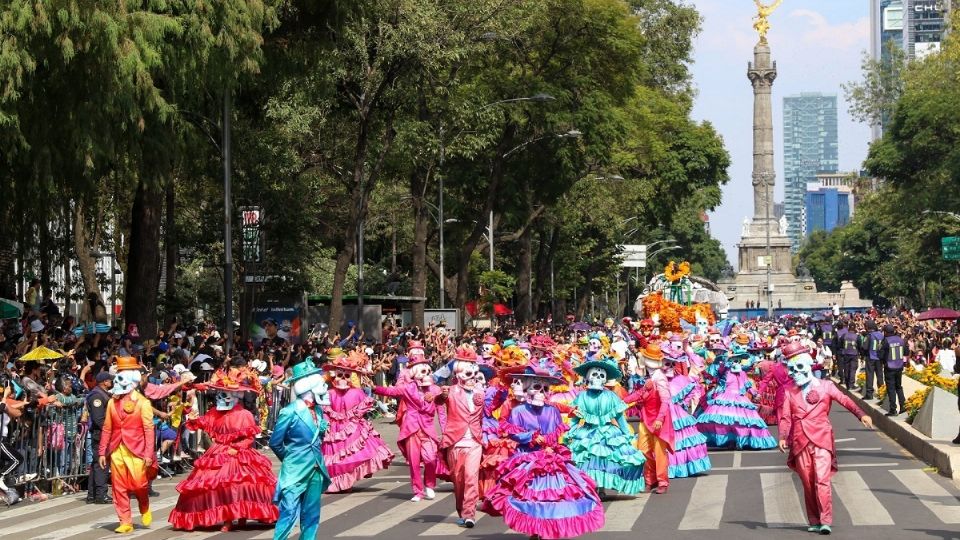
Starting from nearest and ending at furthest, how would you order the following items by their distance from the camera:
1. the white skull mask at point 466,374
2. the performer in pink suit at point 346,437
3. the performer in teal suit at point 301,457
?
the performer in teal suit at point 301,457 → the white skull mask at point 466,374 → the performer in pink suit at point 346,437

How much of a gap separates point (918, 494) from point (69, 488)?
9672 millimetres

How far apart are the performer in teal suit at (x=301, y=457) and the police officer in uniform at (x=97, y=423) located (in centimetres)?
596

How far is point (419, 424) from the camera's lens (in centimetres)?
1727

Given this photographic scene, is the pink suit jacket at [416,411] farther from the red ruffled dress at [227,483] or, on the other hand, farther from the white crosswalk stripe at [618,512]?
the red ruffled dress at [227,483]

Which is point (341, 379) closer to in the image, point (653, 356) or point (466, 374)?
point (466, 374)

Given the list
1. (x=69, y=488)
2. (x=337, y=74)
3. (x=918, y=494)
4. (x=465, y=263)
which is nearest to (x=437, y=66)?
(x=337, y=74)

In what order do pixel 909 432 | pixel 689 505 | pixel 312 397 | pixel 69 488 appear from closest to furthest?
pixel 312 397, pixel 689 505, pixel 69 488, pixel 909 432

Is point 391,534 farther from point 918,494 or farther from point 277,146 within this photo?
point 277,146

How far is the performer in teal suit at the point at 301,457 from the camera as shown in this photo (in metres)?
12.0

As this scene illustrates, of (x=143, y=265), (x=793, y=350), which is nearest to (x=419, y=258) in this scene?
(x=143, y=265)

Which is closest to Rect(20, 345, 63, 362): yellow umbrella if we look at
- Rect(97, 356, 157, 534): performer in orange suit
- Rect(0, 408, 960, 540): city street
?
Rect(0, 408, 960, 540): city street

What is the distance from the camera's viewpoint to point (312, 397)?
1227 centimetres

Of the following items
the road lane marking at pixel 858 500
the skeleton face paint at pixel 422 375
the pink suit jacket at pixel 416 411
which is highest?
the skeleton face paint at pixel 422 375

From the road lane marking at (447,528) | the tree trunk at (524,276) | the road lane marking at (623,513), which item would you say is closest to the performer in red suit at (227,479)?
the road lane marking at (447,528)
